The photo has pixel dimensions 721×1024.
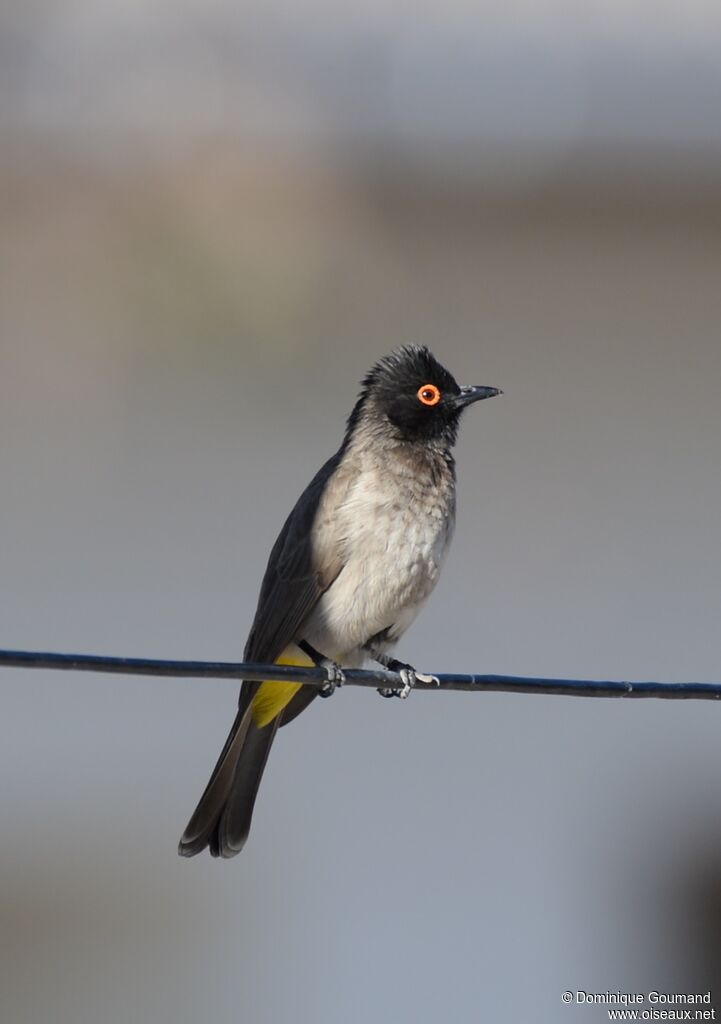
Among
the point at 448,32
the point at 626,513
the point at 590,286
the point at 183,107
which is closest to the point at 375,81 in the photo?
the point at 448,32

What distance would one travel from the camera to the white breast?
386cm

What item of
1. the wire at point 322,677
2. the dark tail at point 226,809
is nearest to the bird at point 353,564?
the dark tail at point 226,809

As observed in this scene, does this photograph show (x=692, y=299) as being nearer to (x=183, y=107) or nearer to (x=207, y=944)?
(x=183, y=107)

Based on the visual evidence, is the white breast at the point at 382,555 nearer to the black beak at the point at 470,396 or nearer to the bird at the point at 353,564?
the bird at the point at 353,564

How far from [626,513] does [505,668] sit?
0.67 metres

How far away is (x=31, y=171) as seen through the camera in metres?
5.25

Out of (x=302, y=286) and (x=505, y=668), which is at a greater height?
(x=302, y=286)

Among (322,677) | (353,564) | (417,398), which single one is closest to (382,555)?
(353,564)

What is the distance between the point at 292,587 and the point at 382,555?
0.23 m

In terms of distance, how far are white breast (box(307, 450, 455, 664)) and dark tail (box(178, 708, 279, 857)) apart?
0.35m

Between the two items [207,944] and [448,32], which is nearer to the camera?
[207,944]

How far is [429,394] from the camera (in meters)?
4.27

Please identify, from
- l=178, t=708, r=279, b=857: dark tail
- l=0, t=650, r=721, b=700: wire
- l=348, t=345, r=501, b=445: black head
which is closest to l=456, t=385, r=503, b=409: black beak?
l=348, t=345, r=501, b=445: black head

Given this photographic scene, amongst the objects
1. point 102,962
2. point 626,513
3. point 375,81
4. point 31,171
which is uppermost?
point 375,81
